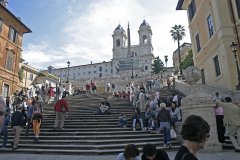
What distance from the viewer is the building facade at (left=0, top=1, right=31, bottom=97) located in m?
28.0

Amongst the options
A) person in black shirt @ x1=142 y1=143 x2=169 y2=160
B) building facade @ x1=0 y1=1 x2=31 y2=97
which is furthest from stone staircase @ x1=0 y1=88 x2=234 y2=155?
building facade @ x1=0 y1=1 x2=31 y2=97

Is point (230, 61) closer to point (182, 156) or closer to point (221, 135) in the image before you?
point (221, 135)

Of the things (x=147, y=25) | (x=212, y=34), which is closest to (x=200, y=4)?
(x=212, y=34)

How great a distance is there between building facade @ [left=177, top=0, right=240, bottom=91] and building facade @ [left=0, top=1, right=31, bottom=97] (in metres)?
23.1

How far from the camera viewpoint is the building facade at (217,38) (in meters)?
18.3

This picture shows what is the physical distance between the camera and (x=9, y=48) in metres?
29.7

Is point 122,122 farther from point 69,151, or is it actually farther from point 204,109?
point 204,109

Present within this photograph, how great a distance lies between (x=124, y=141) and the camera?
1031 cm

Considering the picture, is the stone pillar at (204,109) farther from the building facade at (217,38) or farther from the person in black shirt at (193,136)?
the building facade at (217,38)

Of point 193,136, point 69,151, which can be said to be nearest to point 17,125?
point 69,151

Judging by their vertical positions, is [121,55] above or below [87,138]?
above

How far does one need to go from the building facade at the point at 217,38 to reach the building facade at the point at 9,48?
23.1 m

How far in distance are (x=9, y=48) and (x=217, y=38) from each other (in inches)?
Answer: 978

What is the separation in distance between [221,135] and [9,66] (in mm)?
27841
